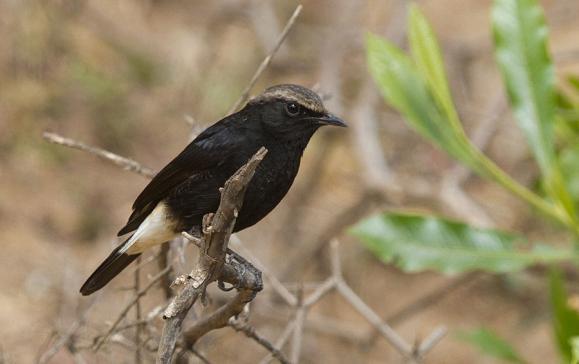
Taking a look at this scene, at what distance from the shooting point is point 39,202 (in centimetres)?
781

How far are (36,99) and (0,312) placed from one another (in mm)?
1968

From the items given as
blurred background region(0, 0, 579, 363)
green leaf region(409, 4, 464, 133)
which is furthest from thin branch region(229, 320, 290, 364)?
blurred background region(0, 0, 579, 363)

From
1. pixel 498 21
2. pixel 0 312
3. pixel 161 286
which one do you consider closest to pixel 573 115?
pixel 498 21

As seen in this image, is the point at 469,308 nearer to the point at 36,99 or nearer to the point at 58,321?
the point at 36,99

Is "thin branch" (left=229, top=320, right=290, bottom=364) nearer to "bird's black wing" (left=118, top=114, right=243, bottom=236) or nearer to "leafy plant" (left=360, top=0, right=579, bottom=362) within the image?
"bird's black wing" (left=118, top=114, right=243, bottom=236)

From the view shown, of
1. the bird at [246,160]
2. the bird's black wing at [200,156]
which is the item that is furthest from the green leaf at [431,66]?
the bird's black wing at [200,156]

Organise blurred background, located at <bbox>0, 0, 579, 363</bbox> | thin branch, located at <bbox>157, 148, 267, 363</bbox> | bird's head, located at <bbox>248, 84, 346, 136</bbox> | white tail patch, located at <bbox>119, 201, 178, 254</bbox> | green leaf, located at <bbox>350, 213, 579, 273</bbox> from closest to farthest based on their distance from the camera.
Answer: thin branch, located at <bbox>157, 148, 267, 363</bbox> → bird's head, located at <bbox>248, 84, 346, 136</bbox> → white tail patch, located at <bbox>119, 201, 178, 254</bbox> → green leaf, located at <bbox>350, 213, 579, 273</bbox> → blurred background, located at <bbox>0, 0, 579, 363</bbox>

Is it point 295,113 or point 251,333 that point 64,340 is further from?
point 295,113

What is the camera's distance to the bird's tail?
3.61 metres

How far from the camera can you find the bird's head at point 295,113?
3.34m

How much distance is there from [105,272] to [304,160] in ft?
16.3

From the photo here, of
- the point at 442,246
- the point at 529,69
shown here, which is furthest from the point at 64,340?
the point at 529,69

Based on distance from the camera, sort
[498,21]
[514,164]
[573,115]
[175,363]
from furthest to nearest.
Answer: [514,164]
[573,115]
[498,21]
[175,363]

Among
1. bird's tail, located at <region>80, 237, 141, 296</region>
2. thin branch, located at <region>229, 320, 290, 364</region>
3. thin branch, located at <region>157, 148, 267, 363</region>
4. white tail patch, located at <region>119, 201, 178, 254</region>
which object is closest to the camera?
thin branch, located at <region>157, 148, 267, 363</region>
